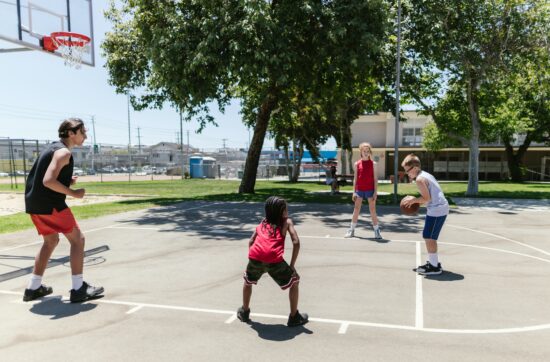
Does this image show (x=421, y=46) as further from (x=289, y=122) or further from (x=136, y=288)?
(x=136, y=288)

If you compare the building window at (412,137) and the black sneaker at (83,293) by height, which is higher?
the building window at (412,137)

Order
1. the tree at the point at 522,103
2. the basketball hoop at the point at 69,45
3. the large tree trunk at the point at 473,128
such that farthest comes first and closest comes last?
the tree at the point at 522,103 < the large tree trunk at the point at 473,128 < the basketball hoop at the point at 69,45

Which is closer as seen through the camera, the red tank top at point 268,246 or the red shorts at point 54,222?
the red tank top at point 268,246

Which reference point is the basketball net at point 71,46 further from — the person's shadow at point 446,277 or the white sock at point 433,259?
the person's shadow at point 446,277

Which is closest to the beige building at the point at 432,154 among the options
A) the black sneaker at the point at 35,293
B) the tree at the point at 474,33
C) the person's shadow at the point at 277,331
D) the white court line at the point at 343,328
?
the tree at the point at 474,33

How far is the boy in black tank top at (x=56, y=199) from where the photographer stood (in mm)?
4727

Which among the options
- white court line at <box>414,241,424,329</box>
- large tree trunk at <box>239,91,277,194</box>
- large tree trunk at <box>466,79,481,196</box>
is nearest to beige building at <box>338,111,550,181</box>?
large tree trunk at <box>466,79,481,196</box>

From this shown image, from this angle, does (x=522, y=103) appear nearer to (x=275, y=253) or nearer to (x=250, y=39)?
(x=250, y=39)

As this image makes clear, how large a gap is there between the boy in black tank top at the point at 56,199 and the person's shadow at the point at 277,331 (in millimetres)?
2188

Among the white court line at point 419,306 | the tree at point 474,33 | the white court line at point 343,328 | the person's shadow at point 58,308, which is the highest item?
the tree at point 474,33

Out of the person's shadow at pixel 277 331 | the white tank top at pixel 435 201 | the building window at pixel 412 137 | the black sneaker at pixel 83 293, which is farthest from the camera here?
the building window at pixel 412 137

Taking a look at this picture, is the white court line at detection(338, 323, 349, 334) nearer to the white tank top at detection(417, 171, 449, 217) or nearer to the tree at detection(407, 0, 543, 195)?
the white tank top at detection(417, 171, 449, 217)

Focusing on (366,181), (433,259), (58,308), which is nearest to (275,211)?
(58,308)

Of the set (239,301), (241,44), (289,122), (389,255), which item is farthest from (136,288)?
(289,122)
